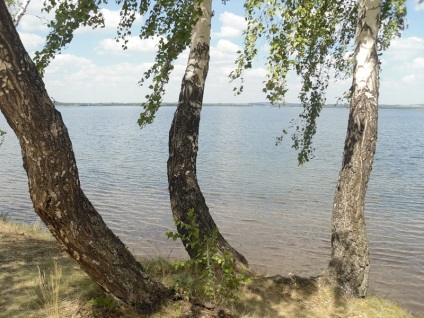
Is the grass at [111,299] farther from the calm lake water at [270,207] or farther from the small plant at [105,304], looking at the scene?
the calm lake water at [270,207]

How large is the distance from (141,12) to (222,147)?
3883cm

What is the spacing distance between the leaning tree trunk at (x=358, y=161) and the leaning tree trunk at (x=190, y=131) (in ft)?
7.35

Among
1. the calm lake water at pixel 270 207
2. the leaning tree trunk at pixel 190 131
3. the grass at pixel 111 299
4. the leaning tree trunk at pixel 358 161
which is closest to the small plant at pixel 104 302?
the grass at pixel 111 299

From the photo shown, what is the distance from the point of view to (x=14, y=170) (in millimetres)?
28906

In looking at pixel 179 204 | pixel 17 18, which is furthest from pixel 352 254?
pixel 17 18

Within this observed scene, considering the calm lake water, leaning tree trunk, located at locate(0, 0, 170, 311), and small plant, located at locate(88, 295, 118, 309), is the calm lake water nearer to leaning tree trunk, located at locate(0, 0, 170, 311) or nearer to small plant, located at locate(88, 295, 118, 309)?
small plant, located at locate(88, 295, 118, 309)

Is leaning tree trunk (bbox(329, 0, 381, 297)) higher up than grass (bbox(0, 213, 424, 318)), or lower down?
higher up

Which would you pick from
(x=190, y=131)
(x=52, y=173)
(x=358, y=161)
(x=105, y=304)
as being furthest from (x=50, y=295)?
(x=358, y=161)

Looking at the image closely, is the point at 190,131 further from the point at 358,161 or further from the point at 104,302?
the point at 104,302

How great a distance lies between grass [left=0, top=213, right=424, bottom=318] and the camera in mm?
5496

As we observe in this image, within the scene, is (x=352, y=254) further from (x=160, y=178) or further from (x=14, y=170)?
(x=14, y=170)

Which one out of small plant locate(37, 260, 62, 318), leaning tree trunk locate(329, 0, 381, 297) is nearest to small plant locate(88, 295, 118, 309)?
small plant locate(37, 260, 62, 318)

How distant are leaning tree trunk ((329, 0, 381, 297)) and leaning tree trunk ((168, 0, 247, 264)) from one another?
2.24 meters

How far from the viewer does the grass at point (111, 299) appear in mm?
5496
